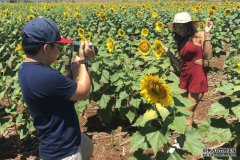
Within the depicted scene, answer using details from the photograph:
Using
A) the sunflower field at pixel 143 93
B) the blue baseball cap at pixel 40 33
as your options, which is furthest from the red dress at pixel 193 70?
the blue baseball cap at pixel 40 33

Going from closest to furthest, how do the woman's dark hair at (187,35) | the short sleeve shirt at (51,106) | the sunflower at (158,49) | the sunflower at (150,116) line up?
the short sleeve shirt at (51,106) < the sunflower at (150,116) < the woman's dark hair at (187,35) < the sunflower at (158,49)

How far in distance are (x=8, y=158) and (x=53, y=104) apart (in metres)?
2.57

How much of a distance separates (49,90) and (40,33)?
400 millimetres

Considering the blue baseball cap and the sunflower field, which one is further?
the sunflower field

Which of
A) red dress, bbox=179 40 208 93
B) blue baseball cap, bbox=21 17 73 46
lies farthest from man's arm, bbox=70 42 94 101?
red dress, bbox=179 40 208 93

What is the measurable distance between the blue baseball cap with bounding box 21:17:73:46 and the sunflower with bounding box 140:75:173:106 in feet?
2.18

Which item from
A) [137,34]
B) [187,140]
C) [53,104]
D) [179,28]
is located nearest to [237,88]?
[187,140]

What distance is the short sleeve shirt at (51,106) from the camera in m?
2.75

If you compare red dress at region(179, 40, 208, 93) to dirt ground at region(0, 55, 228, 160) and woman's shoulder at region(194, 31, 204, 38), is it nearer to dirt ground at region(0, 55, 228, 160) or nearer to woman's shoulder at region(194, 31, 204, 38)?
woman's shoulder at region(194, 31, 204, 38)

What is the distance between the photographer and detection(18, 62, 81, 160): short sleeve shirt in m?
2.75

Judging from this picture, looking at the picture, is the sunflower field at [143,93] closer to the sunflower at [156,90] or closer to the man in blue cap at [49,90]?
the sunflower at [156,90]

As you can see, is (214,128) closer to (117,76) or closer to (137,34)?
(117,76)

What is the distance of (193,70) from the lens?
4.96 meters

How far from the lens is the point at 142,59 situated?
603cm
